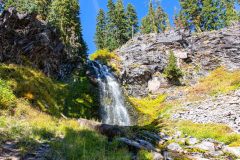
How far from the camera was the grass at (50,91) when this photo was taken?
17.6m

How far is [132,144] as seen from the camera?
358 inches

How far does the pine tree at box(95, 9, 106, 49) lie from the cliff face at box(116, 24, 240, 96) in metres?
22.0

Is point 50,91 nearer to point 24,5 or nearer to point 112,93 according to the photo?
point 112,93

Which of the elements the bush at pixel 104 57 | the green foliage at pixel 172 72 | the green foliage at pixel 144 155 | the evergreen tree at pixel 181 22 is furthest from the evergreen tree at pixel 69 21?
the evergreen tree at pixel 181 22

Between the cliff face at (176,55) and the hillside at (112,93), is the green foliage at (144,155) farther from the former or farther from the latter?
the cliff face at (176,55)

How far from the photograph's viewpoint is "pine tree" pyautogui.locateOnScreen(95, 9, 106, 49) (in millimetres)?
70906

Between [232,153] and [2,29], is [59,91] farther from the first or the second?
[232,153]

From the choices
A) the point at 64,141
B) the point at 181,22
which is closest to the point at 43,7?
the point at 181,22

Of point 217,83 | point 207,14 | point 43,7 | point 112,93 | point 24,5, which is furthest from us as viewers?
point 207,14

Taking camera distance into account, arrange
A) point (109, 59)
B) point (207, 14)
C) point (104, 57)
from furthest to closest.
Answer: point (207, 14) < point (104, 57) < point (109, 59)

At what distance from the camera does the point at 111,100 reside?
3177cm

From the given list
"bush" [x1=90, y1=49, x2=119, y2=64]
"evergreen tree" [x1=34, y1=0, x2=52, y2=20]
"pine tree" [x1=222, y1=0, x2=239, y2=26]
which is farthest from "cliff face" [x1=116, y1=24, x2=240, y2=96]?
"pine tree" [x1=222, y1=0, x2=239, y2=26]

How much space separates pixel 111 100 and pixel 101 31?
43914 millimetres

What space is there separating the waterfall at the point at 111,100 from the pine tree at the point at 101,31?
33.3m
